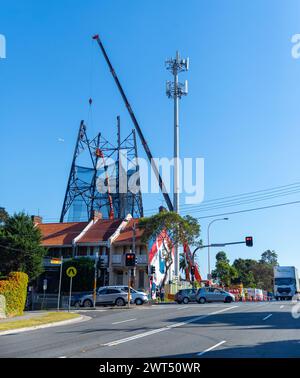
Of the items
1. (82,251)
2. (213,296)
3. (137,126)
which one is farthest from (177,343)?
(137,126)

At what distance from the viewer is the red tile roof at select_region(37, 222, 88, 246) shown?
55.4 meters

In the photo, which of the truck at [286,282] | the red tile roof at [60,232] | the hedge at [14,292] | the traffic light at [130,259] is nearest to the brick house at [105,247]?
the red tile roof at [60,232]

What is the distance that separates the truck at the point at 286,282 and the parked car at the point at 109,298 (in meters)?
19.7

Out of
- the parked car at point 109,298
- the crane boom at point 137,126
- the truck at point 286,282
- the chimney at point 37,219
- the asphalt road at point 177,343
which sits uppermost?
the crane boom at point 137,126

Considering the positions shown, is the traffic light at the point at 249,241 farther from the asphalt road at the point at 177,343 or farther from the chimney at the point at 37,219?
the chimney at the point at 37,219

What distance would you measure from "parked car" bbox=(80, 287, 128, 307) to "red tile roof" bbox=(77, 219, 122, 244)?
52.7ft

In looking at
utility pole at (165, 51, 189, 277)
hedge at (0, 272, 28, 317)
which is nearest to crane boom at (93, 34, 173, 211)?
utility pole at (165, 51, 189, 277)

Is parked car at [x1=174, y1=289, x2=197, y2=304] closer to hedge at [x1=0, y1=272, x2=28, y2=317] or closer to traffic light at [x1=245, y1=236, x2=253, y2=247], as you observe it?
traffic light at [x1=245, y1=236, x2=253, y2=247]

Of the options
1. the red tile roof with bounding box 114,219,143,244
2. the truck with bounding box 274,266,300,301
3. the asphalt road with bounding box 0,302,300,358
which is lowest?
the asphalt road with bounding box 0,302,300,358

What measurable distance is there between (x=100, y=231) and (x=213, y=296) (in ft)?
67.9

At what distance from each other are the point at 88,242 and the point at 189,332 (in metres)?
39.0

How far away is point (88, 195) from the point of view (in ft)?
231

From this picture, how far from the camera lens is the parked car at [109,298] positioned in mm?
36906
